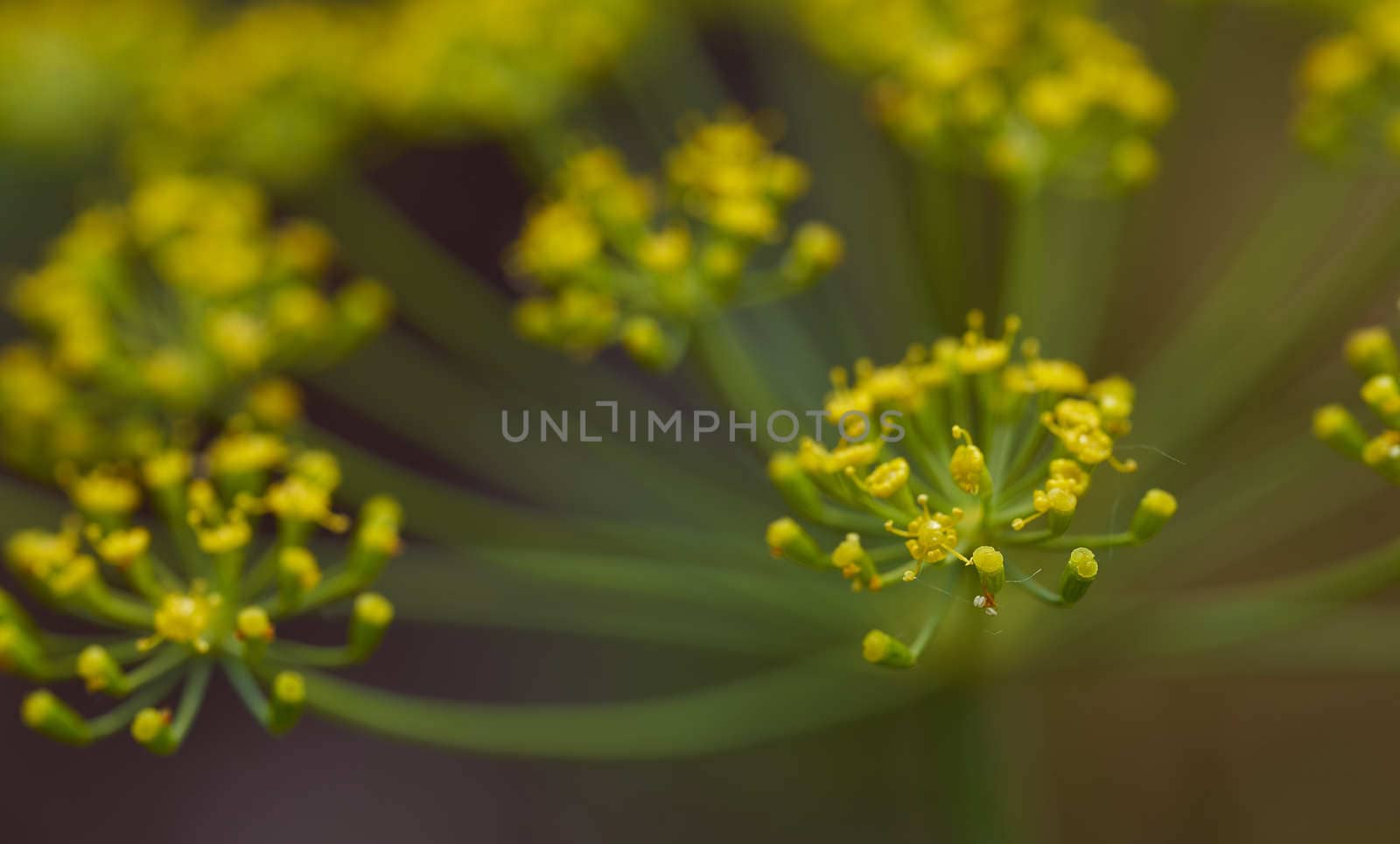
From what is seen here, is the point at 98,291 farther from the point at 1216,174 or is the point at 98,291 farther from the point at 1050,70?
the point at 1216,174

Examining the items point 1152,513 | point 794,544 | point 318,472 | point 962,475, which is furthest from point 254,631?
point 1152,513

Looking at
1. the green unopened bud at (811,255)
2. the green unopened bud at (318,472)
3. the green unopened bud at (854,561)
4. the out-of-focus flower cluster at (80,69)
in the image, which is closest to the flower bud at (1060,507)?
the green unopened bud at (854,561)

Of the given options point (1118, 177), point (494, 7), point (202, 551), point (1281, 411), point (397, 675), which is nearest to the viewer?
point (202, 551)

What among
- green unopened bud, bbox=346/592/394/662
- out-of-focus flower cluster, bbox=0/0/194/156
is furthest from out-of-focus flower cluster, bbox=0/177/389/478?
out-of-focus flower cluster, bbox=0/0/194/156

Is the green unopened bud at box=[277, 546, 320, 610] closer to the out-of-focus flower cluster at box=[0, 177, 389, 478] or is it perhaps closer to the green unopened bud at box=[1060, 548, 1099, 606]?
the out-of-focus flower cluster at box=[0, 177, 389, 478]

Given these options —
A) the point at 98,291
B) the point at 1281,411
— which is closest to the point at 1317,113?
the point at 1281,411

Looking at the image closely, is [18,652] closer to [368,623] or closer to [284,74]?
[368,623]
